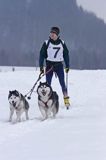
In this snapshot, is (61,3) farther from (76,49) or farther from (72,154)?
(72,154)

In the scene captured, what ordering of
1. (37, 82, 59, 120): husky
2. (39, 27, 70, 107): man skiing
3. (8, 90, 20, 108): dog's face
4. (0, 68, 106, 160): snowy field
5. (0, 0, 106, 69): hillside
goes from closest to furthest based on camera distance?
(0, 68, 106, 160): snowy field → (37, 82, 59, 120): husky → (8, 90, 20, 108): dog's face → (39, 27, 70, 107): man skiing → (0, 0, 106, 69): hillside

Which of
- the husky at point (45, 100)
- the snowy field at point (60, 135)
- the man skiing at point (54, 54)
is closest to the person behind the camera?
the snowy field at point (60, 135)

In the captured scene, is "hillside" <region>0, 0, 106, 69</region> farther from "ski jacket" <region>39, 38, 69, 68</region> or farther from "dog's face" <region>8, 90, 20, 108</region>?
"dog's face" <region>8, 90, 20, 108</region>

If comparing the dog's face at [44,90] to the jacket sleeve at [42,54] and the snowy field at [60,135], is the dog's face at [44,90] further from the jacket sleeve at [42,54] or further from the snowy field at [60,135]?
the jacket sleeve at [42,54]

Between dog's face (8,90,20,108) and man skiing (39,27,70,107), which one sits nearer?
dog's face (8,90,20,108)

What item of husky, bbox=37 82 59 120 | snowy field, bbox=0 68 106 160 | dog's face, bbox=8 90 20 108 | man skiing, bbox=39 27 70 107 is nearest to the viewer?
snowy field, bbox=0 68 106 160

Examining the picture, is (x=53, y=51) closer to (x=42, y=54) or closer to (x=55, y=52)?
(x=55, y=52)

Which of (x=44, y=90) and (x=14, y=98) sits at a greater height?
(x=44, y=90)

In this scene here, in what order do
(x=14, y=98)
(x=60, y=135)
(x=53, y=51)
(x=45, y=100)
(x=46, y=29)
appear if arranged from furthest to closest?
1. (x=46, y=29)
2. (x=53, y=51)
3. (x=14, y=98)
4. (x=45, y=100)
5. (x=60, y=135)

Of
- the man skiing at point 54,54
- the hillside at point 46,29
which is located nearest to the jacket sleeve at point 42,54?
the man skiing at point 54,54

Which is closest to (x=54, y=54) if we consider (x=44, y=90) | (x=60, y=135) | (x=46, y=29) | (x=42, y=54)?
(x=42, y=54)

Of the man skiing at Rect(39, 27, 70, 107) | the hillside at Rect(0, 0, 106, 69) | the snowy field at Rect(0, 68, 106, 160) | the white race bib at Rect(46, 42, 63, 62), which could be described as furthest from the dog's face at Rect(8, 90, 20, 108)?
the hillside at Rect(0, 0, 106, 69)

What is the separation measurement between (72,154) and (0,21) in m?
144

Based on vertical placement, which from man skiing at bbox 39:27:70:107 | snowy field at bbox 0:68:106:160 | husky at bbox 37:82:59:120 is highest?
man skiing at bbox 39:27:70:107
